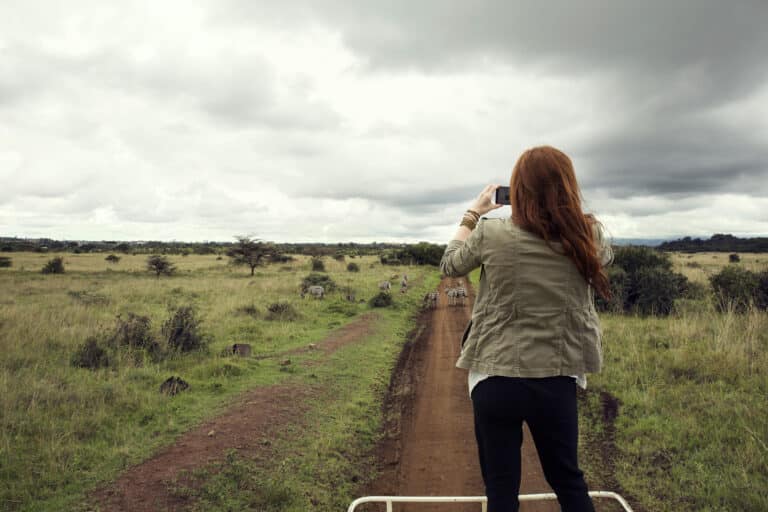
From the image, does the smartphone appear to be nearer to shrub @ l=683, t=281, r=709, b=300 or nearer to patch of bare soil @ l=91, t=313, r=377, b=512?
patch of bare soil @ l=91, t=313, r=377, b=512

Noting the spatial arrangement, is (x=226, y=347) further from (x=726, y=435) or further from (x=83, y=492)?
(x=726, y=435)

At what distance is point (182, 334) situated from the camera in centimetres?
994

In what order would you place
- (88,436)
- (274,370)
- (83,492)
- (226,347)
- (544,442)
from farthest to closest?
(226,347) < (274,370) < (88,436) < (83,492) < (544,442)

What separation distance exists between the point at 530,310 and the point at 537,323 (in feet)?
0.20

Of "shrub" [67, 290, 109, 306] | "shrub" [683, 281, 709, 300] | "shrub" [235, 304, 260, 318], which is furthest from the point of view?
"shrub" [67, 290, 109, 306]

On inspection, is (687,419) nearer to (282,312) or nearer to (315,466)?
(315,466)

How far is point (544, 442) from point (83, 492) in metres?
4.59

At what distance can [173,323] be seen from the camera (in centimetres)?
1016

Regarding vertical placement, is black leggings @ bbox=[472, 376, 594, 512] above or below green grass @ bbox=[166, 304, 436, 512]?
above

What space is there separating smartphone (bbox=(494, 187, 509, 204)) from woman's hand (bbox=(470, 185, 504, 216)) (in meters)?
0.04

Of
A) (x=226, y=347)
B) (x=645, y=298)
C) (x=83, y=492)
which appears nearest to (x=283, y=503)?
(x=83, y=492)

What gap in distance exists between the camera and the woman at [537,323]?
176 centimetres

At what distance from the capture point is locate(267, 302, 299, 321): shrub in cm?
1405

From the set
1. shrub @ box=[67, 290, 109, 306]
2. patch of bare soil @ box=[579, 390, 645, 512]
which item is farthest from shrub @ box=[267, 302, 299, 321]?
patch of bare soil @ box=[579, 390, 645, 512]
